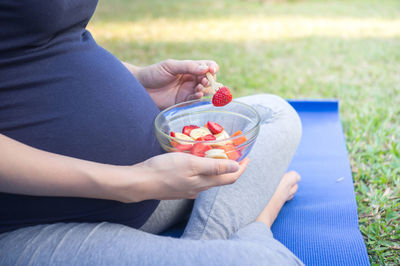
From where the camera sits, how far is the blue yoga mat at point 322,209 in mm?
1402

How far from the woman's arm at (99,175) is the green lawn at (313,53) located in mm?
908

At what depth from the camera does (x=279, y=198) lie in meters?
1.60

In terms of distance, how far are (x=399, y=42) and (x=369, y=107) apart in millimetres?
1914

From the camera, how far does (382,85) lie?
309 cm

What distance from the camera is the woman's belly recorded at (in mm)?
992

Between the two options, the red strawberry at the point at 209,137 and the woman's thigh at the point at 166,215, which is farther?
the woman's thigh at the point at 166,215

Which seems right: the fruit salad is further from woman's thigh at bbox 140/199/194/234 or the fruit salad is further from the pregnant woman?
woman's thigh at bbox 140/199/194/234

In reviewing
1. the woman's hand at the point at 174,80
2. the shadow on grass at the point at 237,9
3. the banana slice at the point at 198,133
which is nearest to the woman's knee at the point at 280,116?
the woman's hand at the point at 174,80

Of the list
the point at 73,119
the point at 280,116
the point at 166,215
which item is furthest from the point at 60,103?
the point at 280,116

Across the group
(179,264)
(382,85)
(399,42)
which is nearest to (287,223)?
(179,264)

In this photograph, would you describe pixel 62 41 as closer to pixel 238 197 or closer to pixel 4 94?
pixel 4 94

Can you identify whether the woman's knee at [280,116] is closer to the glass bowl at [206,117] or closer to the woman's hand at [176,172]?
the glass bowl at [206,117]

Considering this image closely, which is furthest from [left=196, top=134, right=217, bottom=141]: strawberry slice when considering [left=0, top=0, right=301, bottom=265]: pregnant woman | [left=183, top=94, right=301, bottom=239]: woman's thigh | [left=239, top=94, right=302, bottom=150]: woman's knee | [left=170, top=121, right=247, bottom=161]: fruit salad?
[left=239, top=94, right=302, bottom=150]: woman's knee

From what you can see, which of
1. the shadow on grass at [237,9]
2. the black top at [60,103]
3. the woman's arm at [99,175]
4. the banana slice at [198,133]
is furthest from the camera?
the shadow on grass at [237,9]
